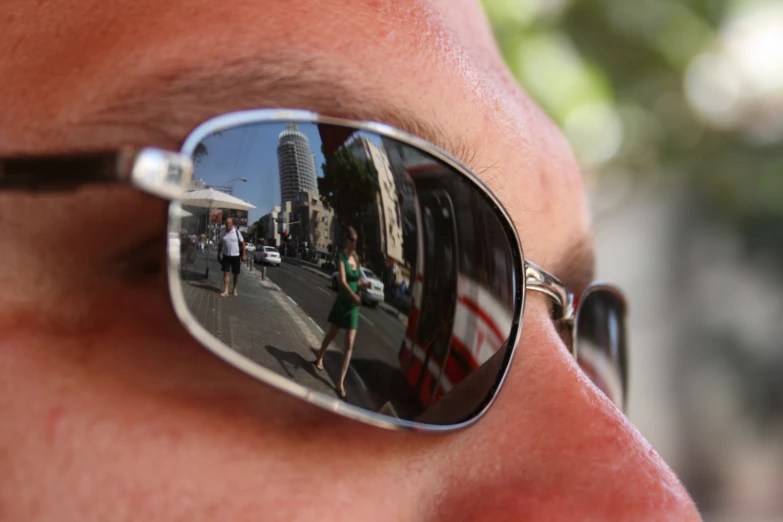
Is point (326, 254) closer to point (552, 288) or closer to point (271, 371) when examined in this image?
point (271, 371)

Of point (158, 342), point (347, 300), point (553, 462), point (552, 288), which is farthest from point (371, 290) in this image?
point (552, 288)

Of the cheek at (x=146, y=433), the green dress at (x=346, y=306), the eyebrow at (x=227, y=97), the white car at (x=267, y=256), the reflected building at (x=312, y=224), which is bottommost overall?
the cheek at (x=146, y=433)

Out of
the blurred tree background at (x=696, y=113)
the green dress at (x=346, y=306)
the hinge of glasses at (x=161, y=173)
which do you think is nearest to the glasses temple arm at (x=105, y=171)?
the hinge of glasses at (x=161, y=173)

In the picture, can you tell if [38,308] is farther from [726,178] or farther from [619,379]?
[726,178]

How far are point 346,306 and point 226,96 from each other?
0.93 feet

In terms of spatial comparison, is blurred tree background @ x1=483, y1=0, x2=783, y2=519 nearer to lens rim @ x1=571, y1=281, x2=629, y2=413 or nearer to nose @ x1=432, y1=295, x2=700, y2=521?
lens rim @ x1=571, y1=281, x2=629, y2=413

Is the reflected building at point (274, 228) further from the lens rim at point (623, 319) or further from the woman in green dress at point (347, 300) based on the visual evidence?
the lens rim at point (623, 319)

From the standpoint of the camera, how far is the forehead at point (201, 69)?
0.63m

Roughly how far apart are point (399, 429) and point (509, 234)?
35cm

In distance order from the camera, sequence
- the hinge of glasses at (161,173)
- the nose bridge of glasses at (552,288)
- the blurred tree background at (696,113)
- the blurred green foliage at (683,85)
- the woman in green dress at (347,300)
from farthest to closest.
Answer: the blurred green foliage at (683,85) → the blurred tree background at (696,113) → the nose bridge of glasses at (552,288) → the woman in green dress at (347,300) → the hinge of glasses at (161,173)

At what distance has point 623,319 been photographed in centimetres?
152

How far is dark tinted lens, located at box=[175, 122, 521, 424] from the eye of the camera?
2.10 feet

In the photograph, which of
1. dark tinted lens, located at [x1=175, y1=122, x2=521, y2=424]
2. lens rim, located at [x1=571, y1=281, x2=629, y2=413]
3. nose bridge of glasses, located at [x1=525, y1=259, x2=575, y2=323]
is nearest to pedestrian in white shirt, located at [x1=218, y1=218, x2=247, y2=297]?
dark tinted lens, located at [x1=175, y1=122, x2=521, y2=424]

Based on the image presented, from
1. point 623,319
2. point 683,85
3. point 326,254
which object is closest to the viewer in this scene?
point 326,254
